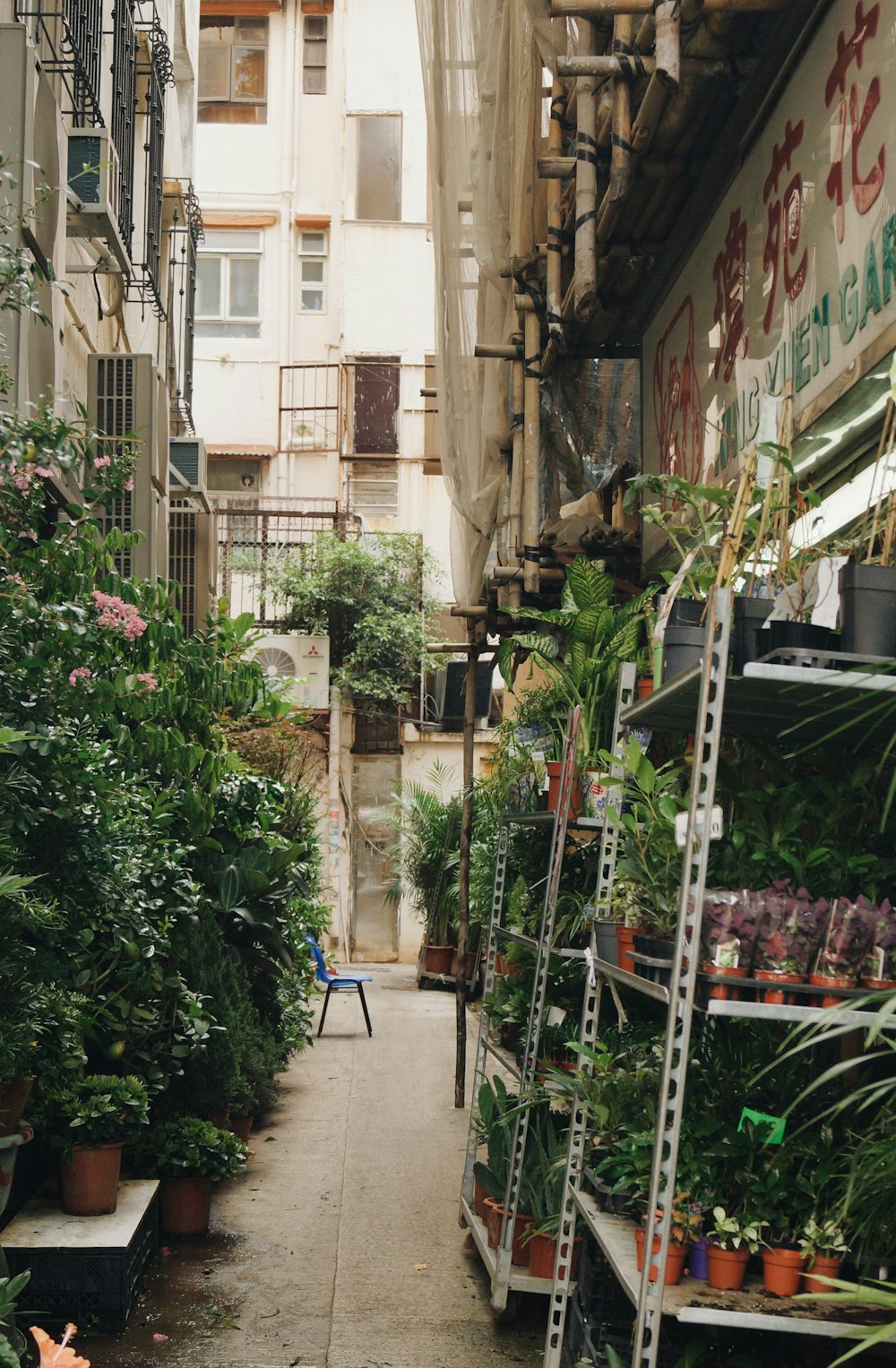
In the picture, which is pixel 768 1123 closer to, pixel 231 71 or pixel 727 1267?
pixel 727 1267

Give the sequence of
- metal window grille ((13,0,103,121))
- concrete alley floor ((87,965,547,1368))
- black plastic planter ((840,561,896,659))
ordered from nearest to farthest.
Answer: black plastic planter ((840,561,896,659)), concrete alley floor ((87,965,547,1368)), metal window grille ((13,0,103,121))

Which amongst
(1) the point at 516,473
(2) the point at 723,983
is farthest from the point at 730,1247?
(1) the point at 516,473

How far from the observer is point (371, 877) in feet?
55.5

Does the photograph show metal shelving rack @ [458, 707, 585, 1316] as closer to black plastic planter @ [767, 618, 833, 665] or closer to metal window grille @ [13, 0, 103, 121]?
black plastic planter @ [767, 618, 833, 665]

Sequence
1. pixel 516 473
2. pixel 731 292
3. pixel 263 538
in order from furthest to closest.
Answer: pixel 263 538
pixel 516 473
pixel 731 292

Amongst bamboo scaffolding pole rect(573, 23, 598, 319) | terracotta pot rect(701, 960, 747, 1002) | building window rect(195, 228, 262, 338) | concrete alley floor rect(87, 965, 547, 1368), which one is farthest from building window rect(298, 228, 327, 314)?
terracotta pot rect(701, 960, 747, 1002)

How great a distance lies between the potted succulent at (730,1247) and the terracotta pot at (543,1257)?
73.6 inches

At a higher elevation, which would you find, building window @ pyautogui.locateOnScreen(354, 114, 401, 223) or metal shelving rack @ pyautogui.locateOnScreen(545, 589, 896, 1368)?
building window @ pyautogui.locateOnScreen(354, 114, 401, 223)

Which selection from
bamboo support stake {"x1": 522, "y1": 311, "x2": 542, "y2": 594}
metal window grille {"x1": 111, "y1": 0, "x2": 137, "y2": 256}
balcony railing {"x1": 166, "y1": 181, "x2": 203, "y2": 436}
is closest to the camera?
bamboo support stake {"x1": 522, "y1": 311, "x2": 542, "y2": 594}

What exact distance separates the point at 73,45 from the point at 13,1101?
4281mm


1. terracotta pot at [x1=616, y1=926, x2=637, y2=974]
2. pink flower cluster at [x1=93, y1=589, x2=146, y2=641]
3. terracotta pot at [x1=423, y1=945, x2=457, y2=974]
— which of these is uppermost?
pink flower cluster at [x1=93, y1=589, x2=146, y2=641]

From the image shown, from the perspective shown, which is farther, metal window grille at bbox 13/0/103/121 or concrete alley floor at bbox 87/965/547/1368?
metal window grille at bbox 13/0/103/121

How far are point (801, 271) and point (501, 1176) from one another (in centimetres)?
319

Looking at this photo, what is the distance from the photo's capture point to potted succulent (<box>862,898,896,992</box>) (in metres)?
2.48
